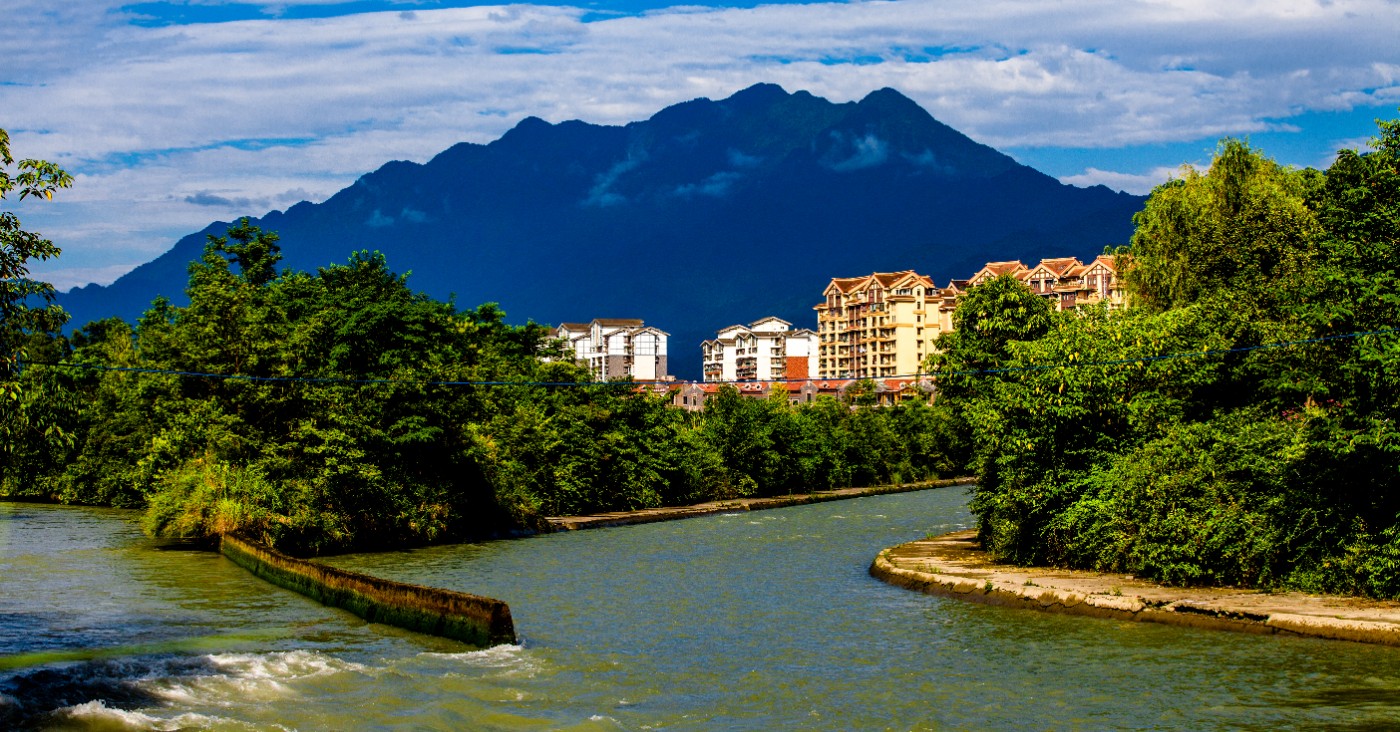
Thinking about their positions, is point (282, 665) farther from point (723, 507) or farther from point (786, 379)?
point (723, 507)

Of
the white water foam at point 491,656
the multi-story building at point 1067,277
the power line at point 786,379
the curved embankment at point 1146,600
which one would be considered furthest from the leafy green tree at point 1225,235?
the multi-story building at point 1067,277

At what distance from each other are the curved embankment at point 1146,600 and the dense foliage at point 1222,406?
1.02m

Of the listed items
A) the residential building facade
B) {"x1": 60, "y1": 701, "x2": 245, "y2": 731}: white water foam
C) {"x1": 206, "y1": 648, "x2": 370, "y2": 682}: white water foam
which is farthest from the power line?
the residential building facade

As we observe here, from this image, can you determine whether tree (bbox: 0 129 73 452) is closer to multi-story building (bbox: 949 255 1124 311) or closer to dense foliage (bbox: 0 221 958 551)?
dense foliage (bbox: 0 221 958 551)

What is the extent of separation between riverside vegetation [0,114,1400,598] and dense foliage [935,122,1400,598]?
7cm

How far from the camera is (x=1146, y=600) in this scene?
27781 mm

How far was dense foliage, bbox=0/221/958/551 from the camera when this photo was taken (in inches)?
1746

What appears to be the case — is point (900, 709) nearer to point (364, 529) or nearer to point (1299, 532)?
point (1299, 532)

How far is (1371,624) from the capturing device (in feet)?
77.6

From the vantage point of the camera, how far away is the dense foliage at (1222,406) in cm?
2675

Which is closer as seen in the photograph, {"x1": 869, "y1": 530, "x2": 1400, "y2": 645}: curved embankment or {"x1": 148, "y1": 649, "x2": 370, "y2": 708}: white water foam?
{"x1": 148, "y1": 649, "x2": 370, "y2": 708}: white water foam

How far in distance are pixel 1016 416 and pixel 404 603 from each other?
668 inches

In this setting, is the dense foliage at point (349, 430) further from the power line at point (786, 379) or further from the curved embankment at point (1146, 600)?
the curved embankment at point (1146, 600)

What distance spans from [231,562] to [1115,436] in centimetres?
2734
